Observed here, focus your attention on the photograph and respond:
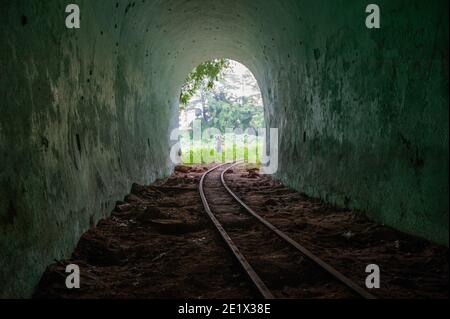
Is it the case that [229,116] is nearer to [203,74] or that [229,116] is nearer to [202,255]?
[203,74]

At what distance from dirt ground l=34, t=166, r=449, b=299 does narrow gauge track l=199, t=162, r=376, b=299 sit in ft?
0.40

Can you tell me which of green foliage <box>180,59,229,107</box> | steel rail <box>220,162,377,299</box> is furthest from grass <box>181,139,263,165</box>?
steel rail <box>220,162,377,299</box>

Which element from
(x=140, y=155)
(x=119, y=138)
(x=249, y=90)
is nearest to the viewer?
(x=119, y=138)

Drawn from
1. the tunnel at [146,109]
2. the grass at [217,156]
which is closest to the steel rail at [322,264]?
the tunnel at [146,109]

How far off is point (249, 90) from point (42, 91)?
1917 inches

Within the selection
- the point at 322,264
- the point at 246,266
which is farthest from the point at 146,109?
the point at 322,264

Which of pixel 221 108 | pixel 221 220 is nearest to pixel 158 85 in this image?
pixel 221 220

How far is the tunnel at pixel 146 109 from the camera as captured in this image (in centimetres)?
354

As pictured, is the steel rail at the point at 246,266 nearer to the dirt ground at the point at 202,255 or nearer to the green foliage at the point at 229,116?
the dirt ground at the point at 202,255

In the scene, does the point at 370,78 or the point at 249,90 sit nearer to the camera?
the point at 370,78

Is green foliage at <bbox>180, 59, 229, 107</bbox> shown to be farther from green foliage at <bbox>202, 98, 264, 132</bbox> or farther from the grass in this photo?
green foliage at <bbox>202, 98, 264, 132</bbox>

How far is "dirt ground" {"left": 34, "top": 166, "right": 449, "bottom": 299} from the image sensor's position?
3.70 m
